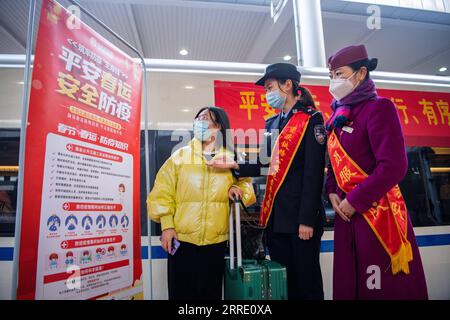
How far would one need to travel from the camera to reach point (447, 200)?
2.62 metres

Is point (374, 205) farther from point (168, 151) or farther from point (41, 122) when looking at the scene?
point (168, 151)

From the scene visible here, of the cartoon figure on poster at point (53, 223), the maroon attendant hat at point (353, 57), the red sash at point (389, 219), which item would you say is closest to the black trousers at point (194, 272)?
the cartoon figure on poster at point (53, 223)

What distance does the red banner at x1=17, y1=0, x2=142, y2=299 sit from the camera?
3.74 ft

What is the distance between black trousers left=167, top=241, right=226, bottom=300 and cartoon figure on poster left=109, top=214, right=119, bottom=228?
367 mm

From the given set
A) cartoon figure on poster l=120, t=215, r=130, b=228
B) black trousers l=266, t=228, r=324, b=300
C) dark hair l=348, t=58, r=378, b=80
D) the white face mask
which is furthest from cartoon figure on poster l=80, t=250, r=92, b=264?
dark hair l=348, t=58, r=378, b=80

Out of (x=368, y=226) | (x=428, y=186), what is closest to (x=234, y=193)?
(x=368, y=226)

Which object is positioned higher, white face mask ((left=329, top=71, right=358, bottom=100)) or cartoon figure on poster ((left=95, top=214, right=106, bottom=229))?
white face mask ((left=329, top=71, right=358, bottom=100))

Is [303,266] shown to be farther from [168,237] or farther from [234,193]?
[168,237]

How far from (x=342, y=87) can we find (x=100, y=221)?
4.67ft

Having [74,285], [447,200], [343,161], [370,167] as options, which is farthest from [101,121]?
[447,200]

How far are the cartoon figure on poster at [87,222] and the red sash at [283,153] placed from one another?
93 cm

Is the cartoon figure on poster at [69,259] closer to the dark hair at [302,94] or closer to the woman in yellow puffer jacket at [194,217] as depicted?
the woman in yellow puffer jacket at [194,217]

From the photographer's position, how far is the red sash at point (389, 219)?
1143 millimetres

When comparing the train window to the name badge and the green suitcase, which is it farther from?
the green suitcase
